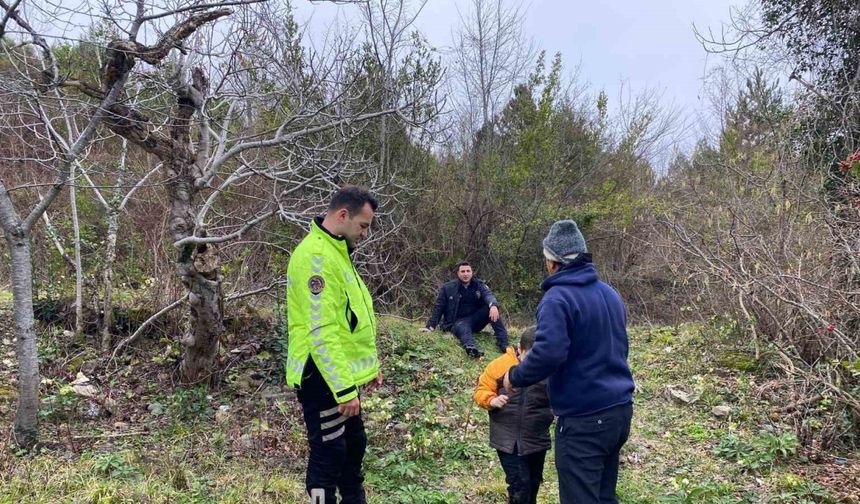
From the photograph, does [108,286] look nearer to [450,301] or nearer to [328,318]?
[450,301]

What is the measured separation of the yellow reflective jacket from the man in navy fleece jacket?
814 millimetres

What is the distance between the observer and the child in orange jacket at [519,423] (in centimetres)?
321

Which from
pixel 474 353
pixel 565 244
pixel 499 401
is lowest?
pixel 474 353

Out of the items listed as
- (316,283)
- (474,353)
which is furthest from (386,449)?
(474,353)

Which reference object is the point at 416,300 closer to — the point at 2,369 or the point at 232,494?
the point at 2,369

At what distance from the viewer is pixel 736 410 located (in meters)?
5.38

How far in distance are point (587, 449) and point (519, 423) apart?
24.8 inches

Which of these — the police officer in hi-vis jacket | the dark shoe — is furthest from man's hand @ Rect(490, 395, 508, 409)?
the dark shoe

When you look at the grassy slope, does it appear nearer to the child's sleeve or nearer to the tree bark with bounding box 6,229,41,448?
the tree bark with bounding box 6,229,41,448

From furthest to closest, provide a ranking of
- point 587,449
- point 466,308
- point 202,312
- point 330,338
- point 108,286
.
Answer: point 466,308 → point 108,286 → point 202,312 → point 330,338 → point 587,449

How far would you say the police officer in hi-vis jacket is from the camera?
108 inches

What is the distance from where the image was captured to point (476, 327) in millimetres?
8438

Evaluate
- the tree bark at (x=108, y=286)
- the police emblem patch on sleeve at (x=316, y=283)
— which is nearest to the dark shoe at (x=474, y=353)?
the tree bark at (x=108, y=286)

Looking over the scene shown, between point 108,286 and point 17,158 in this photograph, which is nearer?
point 17,158
